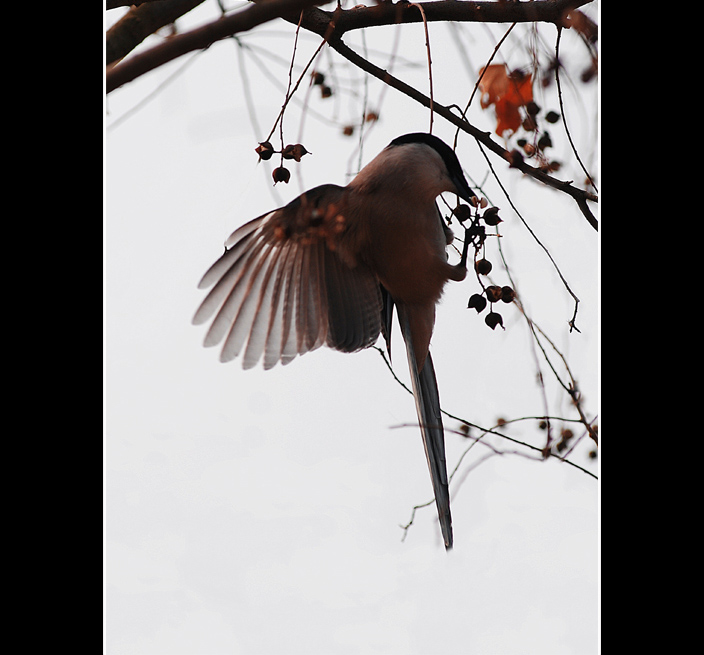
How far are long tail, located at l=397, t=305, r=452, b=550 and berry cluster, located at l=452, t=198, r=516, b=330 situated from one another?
121 mm

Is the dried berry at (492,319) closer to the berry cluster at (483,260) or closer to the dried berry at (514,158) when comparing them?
the berry cluster at (483,260)

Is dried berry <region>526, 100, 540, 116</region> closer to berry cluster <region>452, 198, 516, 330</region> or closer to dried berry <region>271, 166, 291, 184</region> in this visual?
berry cluster <region>452, 198, 516, 330</region>

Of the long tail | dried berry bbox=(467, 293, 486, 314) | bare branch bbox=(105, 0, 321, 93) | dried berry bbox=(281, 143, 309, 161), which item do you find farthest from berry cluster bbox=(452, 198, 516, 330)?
bare branch bbox=(105, 0, 321, 93)

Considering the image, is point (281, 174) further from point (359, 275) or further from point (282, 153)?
point (359, 275)

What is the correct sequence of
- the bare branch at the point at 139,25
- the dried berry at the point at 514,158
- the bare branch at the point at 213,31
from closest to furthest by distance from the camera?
1. the bare branch at the point at 213,31
2. the bare branch at the point at 139,25
3. the dried berry at the point at 514,158

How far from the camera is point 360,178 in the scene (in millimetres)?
997

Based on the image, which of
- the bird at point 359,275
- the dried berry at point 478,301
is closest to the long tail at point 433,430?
the bird at point 359,275

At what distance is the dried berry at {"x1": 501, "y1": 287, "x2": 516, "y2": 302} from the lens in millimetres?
972

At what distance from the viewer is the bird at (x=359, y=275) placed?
985mm

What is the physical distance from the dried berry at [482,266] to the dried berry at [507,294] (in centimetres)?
4

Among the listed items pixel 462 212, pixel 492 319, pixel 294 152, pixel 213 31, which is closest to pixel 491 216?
pixel 462 212
